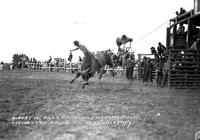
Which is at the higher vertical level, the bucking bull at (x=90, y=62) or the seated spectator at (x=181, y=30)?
the seated spectator at (x=181, y=30)

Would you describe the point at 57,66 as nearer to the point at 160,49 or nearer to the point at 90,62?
the point at 160,49

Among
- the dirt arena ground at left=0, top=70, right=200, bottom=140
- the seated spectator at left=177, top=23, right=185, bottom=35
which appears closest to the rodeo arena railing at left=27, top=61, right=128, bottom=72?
the seated spectator at left=177, top=23, right=185, bottom=35

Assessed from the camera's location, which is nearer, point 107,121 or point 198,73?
point 107,121

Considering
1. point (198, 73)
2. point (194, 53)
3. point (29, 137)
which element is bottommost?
point (29, 137)

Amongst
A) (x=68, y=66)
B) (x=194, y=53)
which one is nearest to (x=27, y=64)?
(x=68, y=66)

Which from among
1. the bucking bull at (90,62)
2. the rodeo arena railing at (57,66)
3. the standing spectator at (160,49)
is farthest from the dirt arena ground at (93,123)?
the rodeo arena railing at (57,66)

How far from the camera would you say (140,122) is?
4.43 m

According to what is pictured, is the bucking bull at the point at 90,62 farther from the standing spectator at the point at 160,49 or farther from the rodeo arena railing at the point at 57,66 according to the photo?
the rodeo arena railing at the point at 57,66

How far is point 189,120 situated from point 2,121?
3282 mm

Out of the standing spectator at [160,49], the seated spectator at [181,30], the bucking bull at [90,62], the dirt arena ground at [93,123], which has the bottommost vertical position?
the dirt arena ground at [93,123]

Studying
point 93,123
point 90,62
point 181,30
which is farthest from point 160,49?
point 93,123

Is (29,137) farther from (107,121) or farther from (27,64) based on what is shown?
(27,64)

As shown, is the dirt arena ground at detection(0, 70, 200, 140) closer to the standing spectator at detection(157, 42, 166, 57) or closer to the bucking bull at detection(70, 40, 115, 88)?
the bucking bull at detection(70, 40, 115, 88)

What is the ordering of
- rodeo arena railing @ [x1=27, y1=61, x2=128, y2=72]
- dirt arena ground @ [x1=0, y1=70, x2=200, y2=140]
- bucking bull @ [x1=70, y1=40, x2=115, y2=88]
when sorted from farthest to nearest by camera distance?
rodeo arena railing @ [x1=27, y1=61, x2=128, y2=72] → bucking bull @ [x1=70, y1=40, x2=115, y2=88] → dirt arena ground @ [x1=0, y1=70, x2=200, y2=140]
